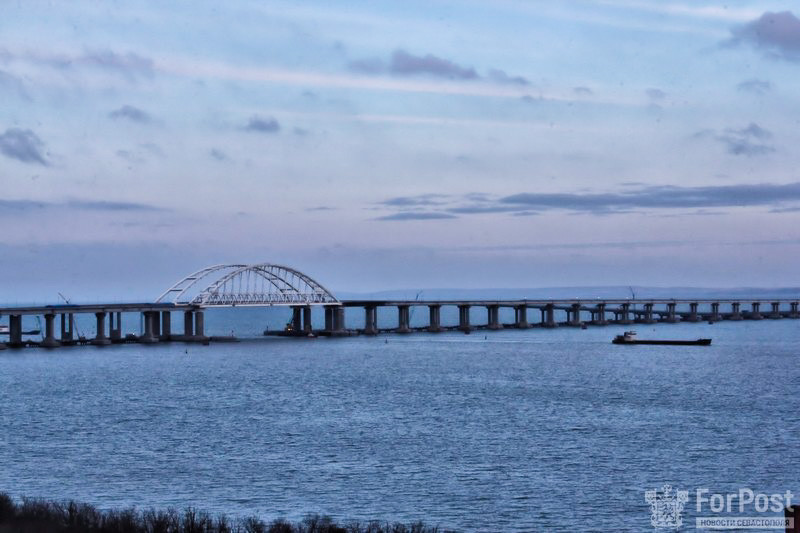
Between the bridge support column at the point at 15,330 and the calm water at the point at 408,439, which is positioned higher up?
the bridge support column at the point at 15,330

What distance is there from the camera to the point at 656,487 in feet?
155

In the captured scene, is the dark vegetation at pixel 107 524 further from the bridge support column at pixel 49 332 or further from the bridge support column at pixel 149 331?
the bridge support column at pixel 149 331

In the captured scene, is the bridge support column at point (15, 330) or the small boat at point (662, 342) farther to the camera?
the small boat at point (662, 342)

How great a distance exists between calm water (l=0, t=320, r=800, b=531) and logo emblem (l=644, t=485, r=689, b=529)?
424 millimetres

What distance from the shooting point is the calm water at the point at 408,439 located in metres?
45.1

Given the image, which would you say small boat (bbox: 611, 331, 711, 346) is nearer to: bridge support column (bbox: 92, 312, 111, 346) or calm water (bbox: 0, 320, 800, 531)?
calm water (bbox: 0, 320, 800, 531)

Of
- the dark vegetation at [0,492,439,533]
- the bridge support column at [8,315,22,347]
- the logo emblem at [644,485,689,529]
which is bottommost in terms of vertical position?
the logo emblem at [644,485,689,529]

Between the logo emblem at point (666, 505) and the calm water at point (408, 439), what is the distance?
1.39ft

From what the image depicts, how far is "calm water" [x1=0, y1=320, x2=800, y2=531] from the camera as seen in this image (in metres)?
45.1

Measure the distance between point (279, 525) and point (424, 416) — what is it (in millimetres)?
42767

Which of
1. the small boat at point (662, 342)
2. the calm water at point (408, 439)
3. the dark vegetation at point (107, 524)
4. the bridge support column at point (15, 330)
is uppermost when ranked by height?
the bridge support column at point (15, 330)

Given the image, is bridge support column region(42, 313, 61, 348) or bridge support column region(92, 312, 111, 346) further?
bridge support column region(92, 312, 111, 346)

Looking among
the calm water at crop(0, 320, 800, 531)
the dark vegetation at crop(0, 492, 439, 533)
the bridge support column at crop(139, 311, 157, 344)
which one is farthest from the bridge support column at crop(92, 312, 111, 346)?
the dark vegetation at crop(0, 492, 439, 533)

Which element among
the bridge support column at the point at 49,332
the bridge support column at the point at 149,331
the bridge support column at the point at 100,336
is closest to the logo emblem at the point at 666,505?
the bridge support column at the point at 49,332
